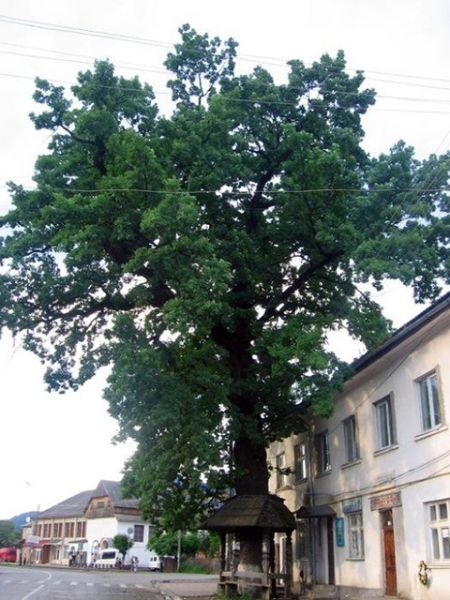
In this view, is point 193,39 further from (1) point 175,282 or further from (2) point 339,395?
(2) point 339,395

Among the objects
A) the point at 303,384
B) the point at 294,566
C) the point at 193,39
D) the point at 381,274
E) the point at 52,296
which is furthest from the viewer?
the point at 294,566

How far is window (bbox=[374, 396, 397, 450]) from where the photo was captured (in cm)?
1983

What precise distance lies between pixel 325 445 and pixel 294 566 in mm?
5770

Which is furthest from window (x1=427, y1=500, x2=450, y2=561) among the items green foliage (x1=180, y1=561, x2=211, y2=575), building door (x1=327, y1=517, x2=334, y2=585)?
green foliage (x1=180, y1=561, x2=211, y2=575)

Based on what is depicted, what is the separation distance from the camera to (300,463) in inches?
1128

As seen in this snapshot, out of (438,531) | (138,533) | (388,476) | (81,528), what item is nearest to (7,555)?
(81,528)

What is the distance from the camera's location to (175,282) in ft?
59.7

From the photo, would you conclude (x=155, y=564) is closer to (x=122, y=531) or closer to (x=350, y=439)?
(x=122, y=531)

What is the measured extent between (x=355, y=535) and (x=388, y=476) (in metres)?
3.61

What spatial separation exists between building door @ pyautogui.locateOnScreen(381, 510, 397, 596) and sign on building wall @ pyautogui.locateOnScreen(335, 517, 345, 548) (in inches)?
120

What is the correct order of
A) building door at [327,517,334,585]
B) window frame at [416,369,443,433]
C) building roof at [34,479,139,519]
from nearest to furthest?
window frame at [416,369,443,433], building door at [327,517,334,585], building roof at [34,479,139,519]

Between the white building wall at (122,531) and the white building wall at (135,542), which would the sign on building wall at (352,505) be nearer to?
the white building wall at (122,531)

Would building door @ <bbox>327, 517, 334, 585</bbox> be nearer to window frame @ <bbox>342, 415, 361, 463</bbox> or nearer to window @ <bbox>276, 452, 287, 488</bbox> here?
window frame @ <bbox>342, 415, 361, 463</bbox>

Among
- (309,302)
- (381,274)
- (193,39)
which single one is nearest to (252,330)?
(309,302)
